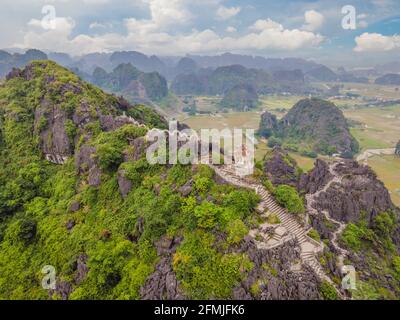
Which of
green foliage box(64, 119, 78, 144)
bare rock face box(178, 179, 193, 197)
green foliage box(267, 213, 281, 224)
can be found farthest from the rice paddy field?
green foliage box(64, 119, 78, 144)

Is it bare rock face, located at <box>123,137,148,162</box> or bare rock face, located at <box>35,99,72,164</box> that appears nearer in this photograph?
bare rock face, located at <box>123,137,148,162</box>

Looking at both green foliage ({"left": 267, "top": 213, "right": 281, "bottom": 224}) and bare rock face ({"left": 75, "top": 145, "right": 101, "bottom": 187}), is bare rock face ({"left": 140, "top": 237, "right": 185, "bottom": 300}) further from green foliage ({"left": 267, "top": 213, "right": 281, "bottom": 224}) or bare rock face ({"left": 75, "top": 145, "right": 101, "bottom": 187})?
bare rock face ({"left": 75, "top": 145, "right": 101, "bottom": 187})

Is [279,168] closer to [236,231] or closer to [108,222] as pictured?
[108,222]

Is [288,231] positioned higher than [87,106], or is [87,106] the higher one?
[87,106]

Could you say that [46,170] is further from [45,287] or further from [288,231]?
[288,231]

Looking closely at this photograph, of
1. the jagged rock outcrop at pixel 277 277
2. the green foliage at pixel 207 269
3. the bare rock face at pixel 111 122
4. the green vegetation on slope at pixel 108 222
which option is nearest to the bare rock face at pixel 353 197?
the jagged rock outcrop at pixel 277 277

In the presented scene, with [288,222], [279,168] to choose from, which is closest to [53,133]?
[288,222]
